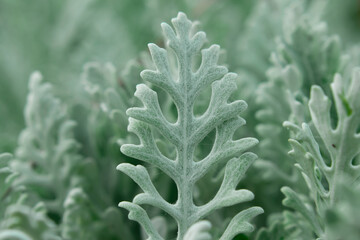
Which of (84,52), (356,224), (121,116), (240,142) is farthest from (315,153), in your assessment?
(84,52)

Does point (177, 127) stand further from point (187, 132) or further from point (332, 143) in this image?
point (332, 143)

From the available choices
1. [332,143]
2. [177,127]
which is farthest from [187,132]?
[332,143]

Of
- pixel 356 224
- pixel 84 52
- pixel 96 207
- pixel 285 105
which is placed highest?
pixel 84 52

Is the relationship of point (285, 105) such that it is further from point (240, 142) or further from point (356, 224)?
point (356, 224)

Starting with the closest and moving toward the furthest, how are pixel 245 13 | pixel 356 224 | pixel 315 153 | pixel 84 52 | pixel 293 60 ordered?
pixel 356 224
pixel 315 153
pixel 293 60
pixel 84 52
pixel 245 13

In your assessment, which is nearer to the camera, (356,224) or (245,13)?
(356,224)

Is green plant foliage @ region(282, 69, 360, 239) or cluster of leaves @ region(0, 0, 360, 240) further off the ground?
cluster of leaves @ region(0, 0, 360, 240)

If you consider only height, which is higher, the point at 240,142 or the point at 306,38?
the point at 306,38

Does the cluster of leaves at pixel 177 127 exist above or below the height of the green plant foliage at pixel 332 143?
above
